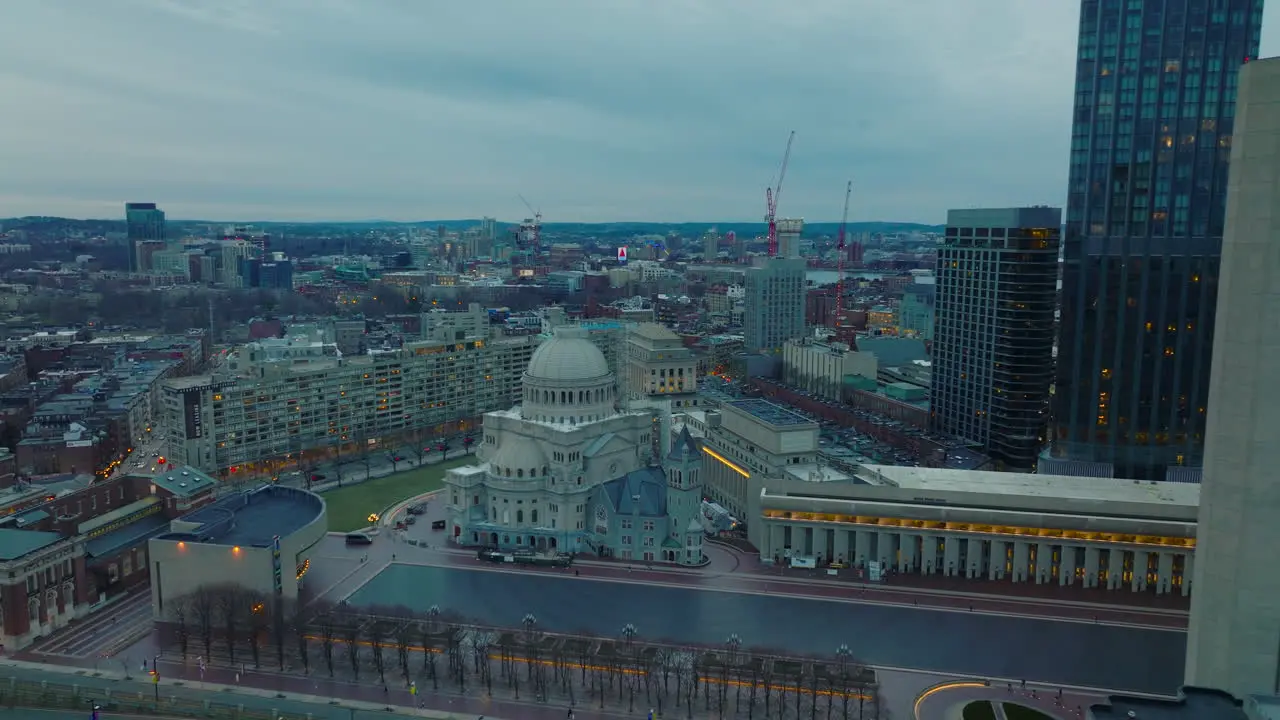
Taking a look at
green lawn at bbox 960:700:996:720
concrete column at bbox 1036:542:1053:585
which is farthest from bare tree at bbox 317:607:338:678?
concrete column at bbox 1036:542:1053:585

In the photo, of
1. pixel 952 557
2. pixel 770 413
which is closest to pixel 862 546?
pixel 952 557

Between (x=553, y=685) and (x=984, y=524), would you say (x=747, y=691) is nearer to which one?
(x=553, y=685)

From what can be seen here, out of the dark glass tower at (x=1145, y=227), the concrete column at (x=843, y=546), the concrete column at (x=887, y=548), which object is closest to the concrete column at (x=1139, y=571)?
the concrete column at (x=887, y=548)

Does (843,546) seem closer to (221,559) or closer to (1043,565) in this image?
(1043,565)

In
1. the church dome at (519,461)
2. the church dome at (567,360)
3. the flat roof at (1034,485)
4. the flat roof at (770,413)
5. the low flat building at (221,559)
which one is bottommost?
the low flat building at (221,559)

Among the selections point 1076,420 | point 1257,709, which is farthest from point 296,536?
point 1076,420

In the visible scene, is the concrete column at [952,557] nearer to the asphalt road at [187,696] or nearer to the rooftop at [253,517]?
the asphalt road at [187,696]
